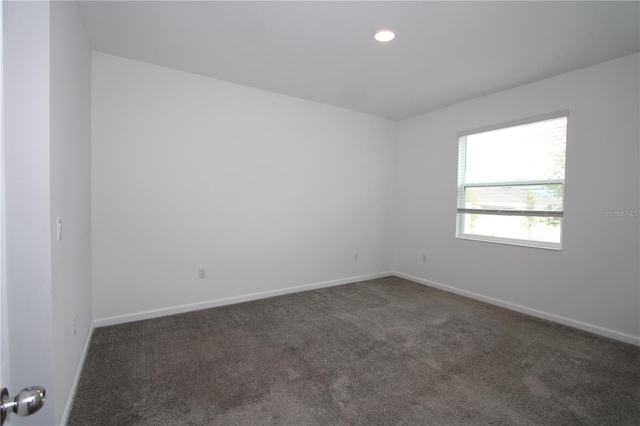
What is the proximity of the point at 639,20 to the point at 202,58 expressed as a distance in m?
3.60

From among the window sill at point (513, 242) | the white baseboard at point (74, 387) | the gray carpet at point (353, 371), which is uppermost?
the window sill at point (513, 242)

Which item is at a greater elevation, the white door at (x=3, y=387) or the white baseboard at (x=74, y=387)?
the white door at (x=3, y=387)

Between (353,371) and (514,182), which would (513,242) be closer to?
(514,182)

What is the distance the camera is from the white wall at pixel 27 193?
137 centimetres

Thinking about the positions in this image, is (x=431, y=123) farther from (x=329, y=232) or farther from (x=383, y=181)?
(x=329, y=232)

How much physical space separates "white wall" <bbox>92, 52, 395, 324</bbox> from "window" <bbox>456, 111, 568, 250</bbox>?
4.82 ft

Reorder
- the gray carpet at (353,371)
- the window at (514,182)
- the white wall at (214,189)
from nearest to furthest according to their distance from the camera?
1. the gray carpet at (353,371)
2. the white wall at (214,189)
3. the window at (514,182)

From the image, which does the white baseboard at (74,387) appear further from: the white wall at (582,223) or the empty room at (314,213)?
the white wall at (582,223)

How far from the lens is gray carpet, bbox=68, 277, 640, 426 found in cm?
183

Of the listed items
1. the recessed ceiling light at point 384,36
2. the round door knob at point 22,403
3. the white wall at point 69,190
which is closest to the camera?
the round door knob at point 22,403

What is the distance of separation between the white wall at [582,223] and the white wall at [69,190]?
4.20 m

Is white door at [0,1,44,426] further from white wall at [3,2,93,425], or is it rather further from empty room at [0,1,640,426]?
white wall at [3,2,93,425]

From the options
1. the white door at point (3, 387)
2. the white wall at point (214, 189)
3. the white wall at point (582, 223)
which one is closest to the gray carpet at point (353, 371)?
the white wall at point (582, 223)

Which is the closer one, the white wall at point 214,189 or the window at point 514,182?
the white wall at point 214,189
